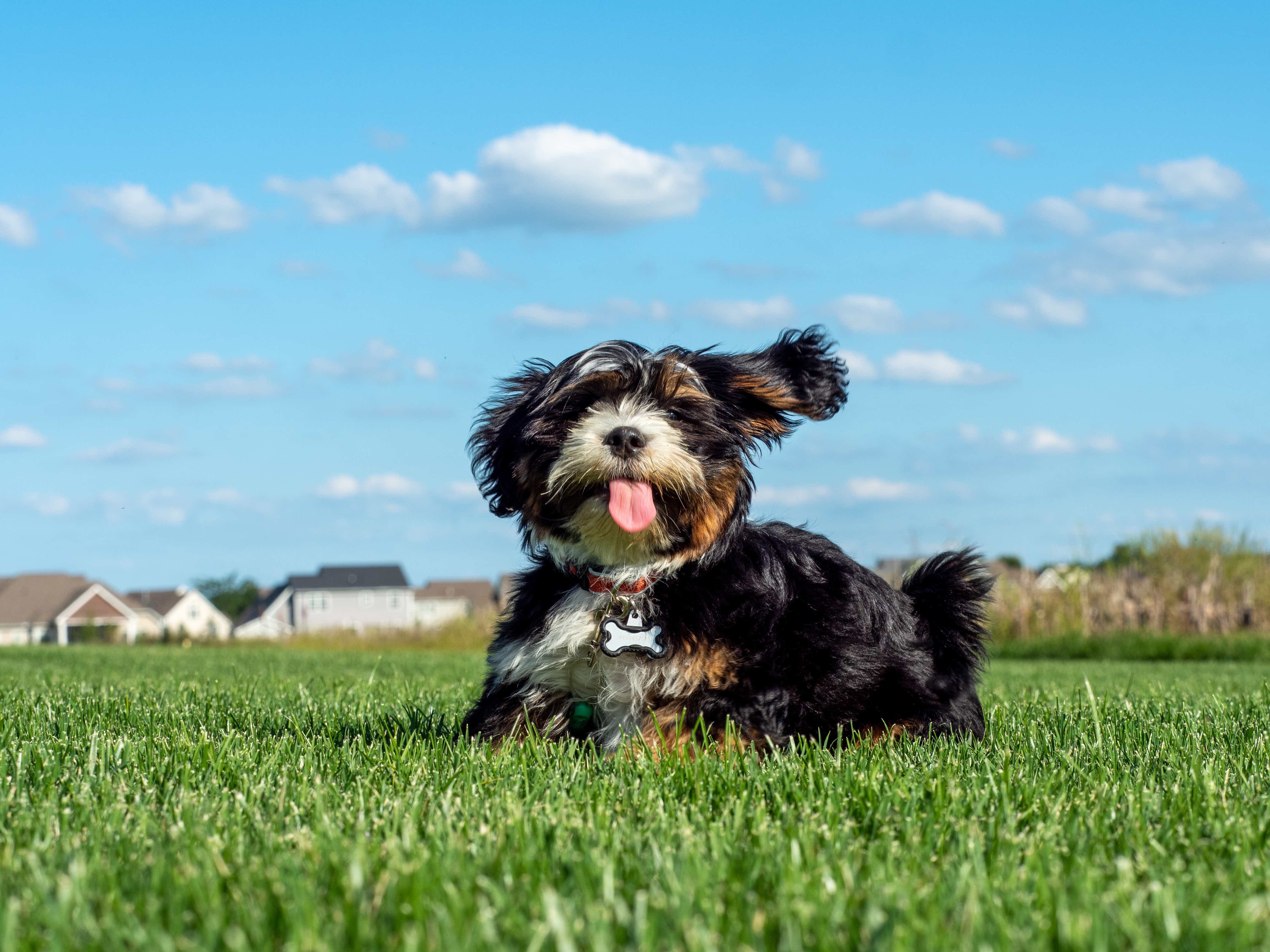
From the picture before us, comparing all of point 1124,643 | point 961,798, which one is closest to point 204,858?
point 961,798

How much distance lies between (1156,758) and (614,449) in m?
2.26

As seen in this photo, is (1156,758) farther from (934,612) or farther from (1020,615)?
(1020,615)

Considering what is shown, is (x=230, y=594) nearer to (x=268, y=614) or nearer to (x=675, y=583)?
(x=268, y=614)

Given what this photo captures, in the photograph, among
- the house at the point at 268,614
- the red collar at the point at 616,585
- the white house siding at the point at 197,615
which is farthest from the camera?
the white house siding at the point at 197,615

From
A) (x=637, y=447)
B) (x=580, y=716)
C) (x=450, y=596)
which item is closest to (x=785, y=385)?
(x=637, y=447)

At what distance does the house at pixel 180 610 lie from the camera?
8800 cm

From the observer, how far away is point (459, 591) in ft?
335

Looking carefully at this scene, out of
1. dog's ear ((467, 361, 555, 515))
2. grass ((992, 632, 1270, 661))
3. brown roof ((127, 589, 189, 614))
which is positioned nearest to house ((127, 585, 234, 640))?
brown roof ((127, 589, 189, 614))

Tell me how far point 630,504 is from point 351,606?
92481 millimetres

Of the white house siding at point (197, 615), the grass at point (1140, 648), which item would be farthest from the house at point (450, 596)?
the grass at point (1140, 648)

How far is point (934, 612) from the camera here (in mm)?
4926

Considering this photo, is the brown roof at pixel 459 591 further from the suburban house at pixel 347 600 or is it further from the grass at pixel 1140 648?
the grass at pixel 1140 648

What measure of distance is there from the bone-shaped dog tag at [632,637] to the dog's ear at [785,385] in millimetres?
854

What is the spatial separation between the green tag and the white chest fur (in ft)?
0.07
